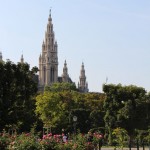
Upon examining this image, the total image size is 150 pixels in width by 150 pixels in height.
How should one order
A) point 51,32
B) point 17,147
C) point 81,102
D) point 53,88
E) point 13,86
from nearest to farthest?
point 17,147 < point 13,86 < point 81,102 < point 53,88 < point 51,32

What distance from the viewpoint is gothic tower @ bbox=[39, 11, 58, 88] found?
184375 mm

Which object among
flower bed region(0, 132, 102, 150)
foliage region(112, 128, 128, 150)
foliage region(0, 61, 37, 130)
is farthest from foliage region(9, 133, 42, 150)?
foliage region(0, 61, 37, 130)

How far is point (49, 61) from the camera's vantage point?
18612 cm

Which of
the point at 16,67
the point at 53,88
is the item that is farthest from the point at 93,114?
→ the point at 53,88

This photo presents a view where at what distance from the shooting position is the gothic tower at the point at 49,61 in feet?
605

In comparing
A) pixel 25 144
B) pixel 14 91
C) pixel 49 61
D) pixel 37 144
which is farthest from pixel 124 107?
pixel 49 61

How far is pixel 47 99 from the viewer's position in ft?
240

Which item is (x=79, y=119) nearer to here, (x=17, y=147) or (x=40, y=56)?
(x=17, y=147)

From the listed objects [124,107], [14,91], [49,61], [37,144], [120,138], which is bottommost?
[37,144]

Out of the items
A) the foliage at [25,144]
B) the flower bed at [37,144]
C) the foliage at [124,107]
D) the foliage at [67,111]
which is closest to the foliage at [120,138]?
the flower bed at [37,144]

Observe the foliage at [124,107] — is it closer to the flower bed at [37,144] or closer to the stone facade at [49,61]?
the flower bed at [37,144]

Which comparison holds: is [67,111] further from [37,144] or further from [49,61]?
[49,61]

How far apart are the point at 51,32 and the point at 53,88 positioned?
158ft

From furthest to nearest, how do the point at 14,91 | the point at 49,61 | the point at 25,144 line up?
the point at 49,61
the point at 14,91
the point at 25,144
